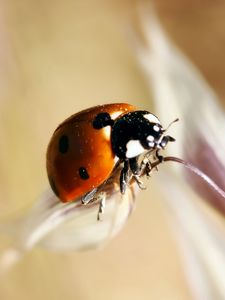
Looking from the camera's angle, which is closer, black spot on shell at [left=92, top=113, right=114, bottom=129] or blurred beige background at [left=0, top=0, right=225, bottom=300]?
black spot on shell at [left=92, top=113, right=114, bottom=129]

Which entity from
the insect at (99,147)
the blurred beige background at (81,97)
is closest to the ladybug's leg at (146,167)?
the insect at (99,147)

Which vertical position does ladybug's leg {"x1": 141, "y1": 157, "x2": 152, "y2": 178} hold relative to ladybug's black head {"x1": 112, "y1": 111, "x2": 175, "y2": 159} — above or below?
below

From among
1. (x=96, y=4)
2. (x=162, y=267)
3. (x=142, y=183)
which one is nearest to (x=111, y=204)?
(x=142, y=183)

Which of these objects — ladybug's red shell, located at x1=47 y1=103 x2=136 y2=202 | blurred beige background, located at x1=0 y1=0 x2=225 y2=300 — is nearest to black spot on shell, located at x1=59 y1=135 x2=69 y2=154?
ladybug's red shell, located at x1=47 y1=103 x2=136 y2=202

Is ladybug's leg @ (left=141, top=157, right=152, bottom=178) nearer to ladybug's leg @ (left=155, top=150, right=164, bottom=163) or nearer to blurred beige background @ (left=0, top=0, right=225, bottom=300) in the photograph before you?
ladybug's leg @ (left=155, top=150, right=164, bottom=163)

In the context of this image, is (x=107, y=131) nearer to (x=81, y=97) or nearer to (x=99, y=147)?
(x=99, y=147)

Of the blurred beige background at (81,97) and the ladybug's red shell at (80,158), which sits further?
the blurred beige background at (81,97)

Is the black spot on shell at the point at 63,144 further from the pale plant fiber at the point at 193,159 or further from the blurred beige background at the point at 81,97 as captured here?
the blurred beige background at the point at 81,97
